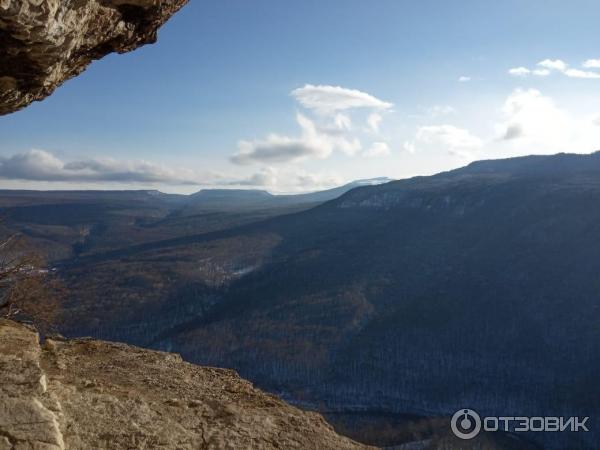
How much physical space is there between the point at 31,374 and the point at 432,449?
4647 inches

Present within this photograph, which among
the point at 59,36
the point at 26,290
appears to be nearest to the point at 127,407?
the point at 59,36

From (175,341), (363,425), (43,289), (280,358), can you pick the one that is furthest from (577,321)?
(43,289)

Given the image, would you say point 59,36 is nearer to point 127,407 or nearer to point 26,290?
point 127,407

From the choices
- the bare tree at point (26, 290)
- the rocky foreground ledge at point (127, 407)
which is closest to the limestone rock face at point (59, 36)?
the rocky foreground ledge at point (127, 407)

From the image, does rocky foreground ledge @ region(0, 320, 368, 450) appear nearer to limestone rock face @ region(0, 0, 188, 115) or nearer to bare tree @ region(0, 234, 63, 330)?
bare tree @ region(0, 234, 63, 330)

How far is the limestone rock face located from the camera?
1027 cm

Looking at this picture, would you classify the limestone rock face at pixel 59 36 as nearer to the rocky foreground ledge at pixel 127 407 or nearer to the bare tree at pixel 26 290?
the rocky foreground ledge at pixel 127 407

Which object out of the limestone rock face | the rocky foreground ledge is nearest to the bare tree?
the rocky foreground ledge

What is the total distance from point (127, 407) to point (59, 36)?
9816 millimetres

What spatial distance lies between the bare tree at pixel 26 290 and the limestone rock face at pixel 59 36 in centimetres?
980

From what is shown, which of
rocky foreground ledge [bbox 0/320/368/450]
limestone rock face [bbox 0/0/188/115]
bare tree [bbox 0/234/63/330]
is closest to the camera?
rocky foreground ledge [bbox 0/320/368/450]

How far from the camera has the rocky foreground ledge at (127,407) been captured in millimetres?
9758

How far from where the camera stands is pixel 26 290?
2144cm

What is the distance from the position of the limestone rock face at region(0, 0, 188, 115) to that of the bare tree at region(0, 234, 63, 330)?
9.80 metres
